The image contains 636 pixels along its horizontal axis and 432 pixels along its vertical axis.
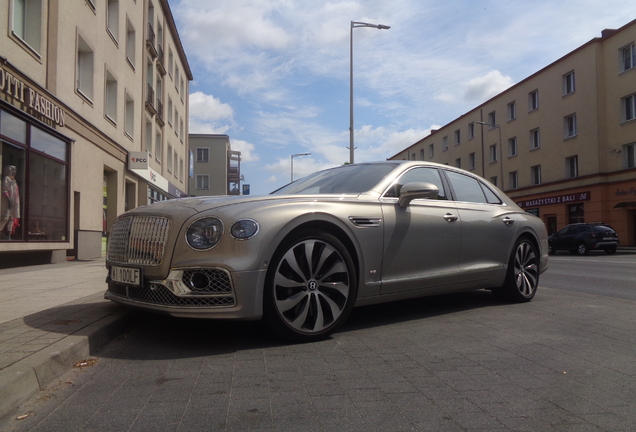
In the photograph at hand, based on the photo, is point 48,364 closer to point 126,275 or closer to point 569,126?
point 126,275

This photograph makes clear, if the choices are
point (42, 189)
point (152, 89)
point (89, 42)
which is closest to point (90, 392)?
point (42, 189)

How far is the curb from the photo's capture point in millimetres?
2494

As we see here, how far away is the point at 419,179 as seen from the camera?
16.5ft

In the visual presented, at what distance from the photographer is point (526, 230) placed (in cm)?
593

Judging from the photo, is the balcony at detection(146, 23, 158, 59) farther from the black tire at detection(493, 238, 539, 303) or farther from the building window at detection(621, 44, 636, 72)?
the building window at detection(621, 44, 636, 72)

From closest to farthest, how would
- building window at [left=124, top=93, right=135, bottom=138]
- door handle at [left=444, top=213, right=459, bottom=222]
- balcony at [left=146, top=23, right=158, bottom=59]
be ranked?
1. door handle at [left=444, top=213, right=459, bottom=222]
2. building window at [left=124, top=93, right=135, bottom=138]
3. balcony at [left=146, top=23, right=158, bottom=59]

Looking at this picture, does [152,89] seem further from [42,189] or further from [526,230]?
[526,230]

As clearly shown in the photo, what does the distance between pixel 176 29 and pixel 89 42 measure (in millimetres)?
17409

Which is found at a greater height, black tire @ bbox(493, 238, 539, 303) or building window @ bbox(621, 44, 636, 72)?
building window @ bbox(621, 44, 636, 72)

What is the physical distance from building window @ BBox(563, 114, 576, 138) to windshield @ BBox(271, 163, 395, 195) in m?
30.0

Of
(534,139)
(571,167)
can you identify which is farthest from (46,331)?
(534,139)

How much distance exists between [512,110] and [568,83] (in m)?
6.64

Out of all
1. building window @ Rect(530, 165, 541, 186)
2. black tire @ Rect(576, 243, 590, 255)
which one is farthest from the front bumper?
building window @ Rect(530, 165, 541, 186)

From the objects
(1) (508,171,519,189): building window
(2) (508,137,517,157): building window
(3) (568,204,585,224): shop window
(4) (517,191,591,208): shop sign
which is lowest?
(3) (568,204,585,224): shop window
